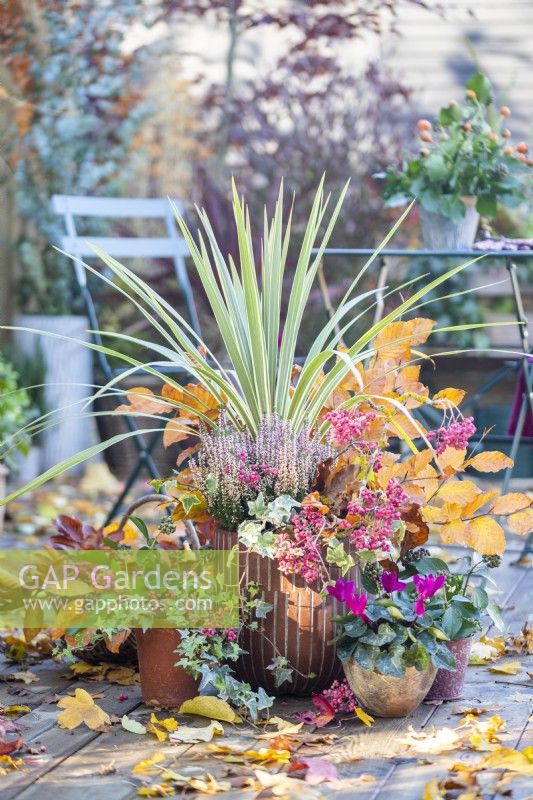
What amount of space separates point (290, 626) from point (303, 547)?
164mm

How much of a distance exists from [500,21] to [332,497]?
5301mm

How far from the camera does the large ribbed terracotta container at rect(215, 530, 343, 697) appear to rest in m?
2.20

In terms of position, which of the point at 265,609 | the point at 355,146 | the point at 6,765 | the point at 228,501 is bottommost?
the point at 6,765

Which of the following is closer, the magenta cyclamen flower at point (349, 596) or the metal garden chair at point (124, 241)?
the magenta cyclamen flower at point (349, 596)

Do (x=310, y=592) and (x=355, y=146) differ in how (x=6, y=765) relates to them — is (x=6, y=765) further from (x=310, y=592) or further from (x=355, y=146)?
(x=355, y=146)

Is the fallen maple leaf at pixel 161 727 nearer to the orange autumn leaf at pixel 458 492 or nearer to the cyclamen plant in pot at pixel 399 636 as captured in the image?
the cyclamen plant in pot at pixel 399 636

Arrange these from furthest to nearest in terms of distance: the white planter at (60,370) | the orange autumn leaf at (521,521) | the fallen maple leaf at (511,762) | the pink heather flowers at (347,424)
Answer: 1. the white planter at (60,370)
2. the orange autumn leaf at (521,521)
3. the pink heather flowers at (347,424)
4. the fallen maple leaf at (511,762)

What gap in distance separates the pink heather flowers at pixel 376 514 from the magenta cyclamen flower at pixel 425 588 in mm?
87

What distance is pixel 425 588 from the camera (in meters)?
2.13

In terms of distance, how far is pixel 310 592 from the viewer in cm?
219

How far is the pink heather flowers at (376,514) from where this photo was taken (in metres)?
2.13

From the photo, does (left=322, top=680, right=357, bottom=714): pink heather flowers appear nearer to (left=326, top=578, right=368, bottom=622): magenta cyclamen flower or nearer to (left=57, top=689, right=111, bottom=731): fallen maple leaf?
(left=326, top=578, right=368, bottom=622): magenta cyclamen flower

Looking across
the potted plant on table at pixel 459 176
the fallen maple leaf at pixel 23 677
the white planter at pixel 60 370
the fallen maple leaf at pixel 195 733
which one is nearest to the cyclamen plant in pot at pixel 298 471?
the fallen maple leaf at pixel 195 733

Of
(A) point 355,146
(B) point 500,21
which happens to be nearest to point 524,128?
(B) point 500,21
